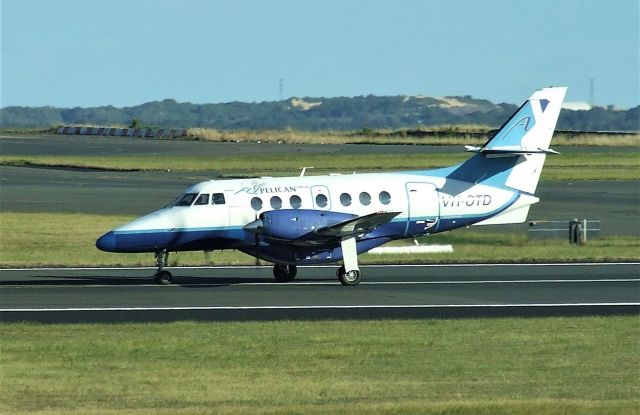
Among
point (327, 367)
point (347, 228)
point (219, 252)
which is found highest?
point (347, 228)

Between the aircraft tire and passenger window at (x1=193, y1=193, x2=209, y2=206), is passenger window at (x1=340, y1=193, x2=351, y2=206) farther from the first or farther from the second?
passenger window at (x1=193, y1=193, x2=209, y2=206)

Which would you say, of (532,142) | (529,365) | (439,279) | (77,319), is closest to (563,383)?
(529,365)

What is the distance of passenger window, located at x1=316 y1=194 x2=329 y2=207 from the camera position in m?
26.8

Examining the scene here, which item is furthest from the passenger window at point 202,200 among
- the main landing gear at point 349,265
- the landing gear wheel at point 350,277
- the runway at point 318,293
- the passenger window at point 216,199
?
the landing gear wheel at point 350,277

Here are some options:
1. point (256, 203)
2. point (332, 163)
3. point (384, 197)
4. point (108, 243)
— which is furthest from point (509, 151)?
point (332, 163)

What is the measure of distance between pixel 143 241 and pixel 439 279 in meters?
6.55

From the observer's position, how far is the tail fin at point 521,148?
28.7 m

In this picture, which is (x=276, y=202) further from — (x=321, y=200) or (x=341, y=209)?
(x=341, y=209)

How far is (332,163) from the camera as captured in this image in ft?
225

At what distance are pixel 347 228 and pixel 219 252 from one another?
9.03 m

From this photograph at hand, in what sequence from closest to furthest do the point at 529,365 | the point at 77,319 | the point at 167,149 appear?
the point at 529,365
the point at 77,319
the point at 167,149

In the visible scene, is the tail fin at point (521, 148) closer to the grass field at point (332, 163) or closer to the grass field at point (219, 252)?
the grass field at point (219, 252)

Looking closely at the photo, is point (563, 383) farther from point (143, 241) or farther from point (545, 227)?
point (545, 227)

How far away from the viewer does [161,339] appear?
59.0 feet
